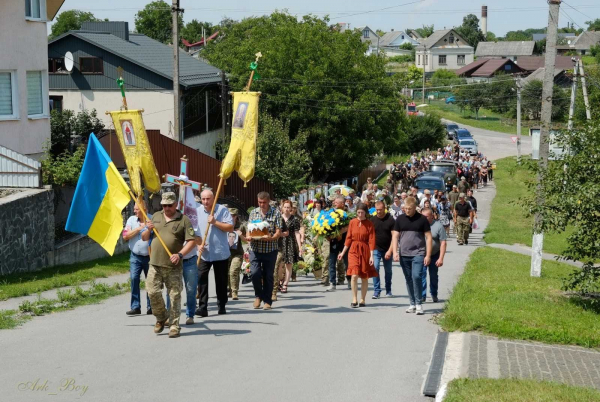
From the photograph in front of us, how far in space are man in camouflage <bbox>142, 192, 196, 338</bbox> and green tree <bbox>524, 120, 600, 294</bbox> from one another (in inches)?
232

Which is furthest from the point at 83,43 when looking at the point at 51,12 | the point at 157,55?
the point at 51,12

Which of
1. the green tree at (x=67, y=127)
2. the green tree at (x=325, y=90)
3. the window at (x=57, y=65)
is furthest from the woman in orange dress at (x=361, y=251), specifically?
the green tree at (x=325, y=90)

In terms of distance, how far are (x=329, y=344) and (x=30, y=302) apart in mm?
5508

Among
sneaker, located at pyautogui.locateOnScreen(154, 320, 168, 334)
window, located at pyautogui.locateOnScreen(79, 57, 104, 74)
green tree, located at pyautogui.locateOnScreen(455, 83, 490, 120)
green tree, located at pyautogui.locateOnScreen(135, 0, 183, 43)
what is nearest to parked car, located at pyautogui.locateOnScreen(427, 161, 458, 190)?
window, located at pyautogui.locateOnScreen(79, 57, 104, 74)

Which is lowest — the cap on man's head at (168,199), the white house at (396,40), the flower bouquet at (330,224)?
the flower bouquet at (330,224)

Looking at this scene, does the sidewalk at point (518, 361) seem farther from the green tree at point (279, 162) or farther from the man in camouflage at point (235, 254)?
the green tree at point (279, 162)

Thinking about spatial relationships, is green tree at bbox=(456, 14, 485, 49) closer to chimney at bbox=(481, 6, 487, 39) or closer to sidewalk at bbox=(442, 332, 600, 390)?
chimney at bbox=(481, 6, 487, 39)

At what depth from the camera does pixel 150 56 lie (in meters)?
40.8

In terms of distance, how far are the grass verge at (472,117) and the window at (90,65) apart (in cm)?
5327

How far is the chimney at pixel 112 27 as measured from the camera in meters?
42.8

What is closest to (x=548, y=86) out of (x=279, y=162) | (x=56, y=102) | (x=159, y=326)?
(x=159, y=326)

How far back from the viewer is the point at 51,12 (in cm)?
2852

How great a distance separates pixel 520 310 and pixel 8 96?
55.8ft

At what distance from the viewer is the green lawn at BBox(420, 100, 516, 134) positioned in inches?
3371
